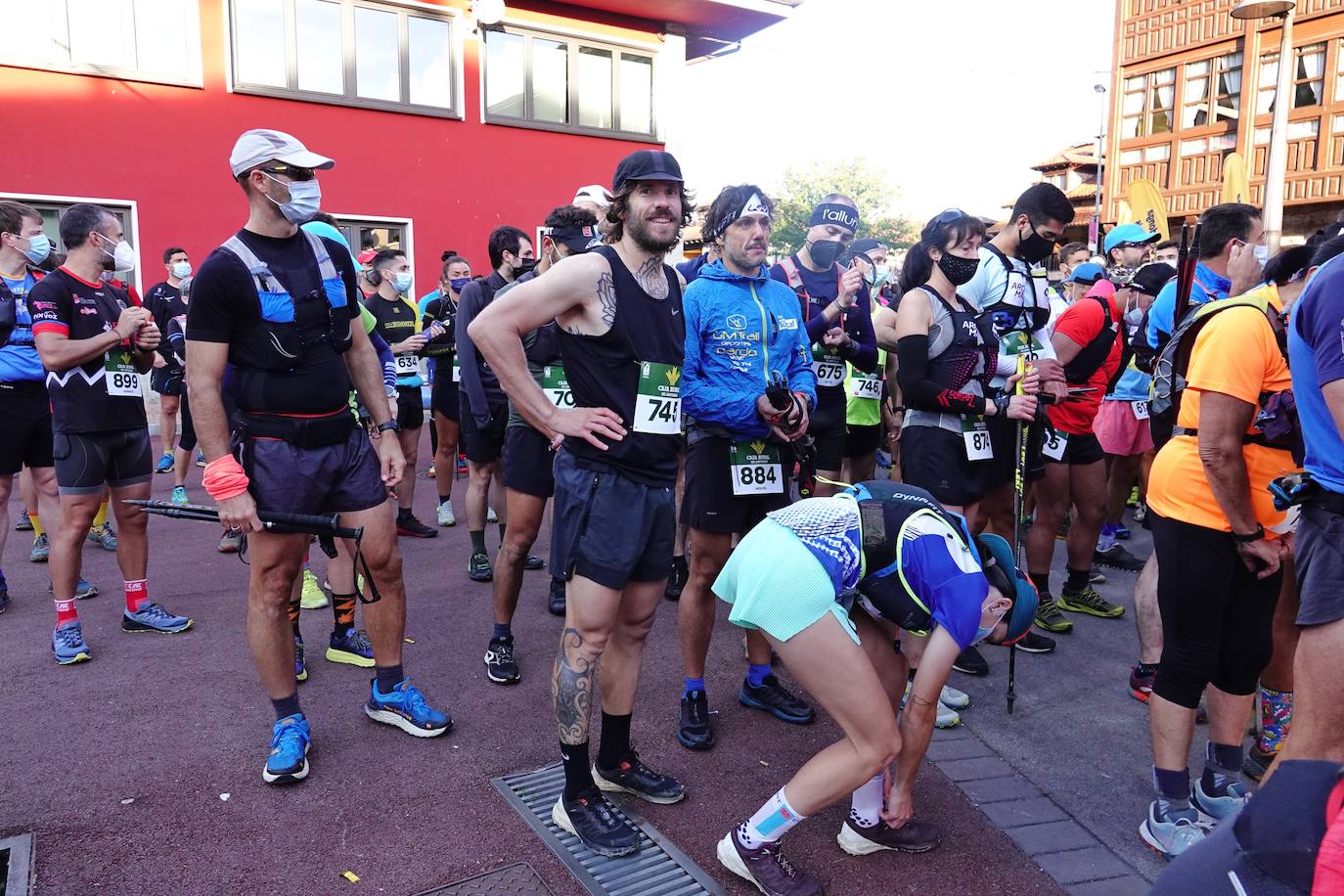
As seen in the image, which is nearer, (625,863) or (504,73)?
(625,863)

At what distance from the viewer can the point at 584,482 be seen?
9.64 ft

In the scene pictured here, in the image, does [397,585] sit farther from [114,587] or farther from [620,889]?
[114,587]

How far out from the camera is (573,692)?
2.94 meters

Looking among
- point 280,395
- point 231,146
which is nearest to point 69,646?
point 280,395

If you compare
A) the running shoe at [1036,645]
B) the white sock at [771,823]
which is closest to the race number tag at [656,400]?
the white sock at [771,823]

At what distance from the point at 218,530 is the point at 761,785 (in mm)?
5613

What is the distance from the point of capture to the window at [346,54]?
43.3 ft

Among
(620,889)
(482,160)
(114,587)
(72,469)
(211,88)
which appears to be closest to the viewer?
(620,889)

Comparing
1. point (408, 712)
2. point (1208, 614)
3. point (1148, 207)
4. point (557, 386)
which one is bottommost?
point (408, 712)

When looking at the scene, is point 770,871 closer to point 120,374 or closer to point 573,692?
point 573,692

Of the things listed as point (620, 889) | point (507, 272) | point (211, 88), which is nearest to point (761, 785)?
point (620, 889)

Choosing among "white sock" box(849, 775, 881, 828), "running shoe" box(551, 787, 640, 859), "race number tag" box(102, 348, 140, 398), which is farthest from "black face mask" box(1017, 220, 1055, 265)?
"race number tag" box(102, 348, 140, 398)

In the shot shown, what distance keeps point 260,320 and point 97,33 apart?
39.9 ft

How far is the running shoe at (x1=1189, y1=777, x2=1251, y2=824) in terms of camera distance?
3.04 metres
